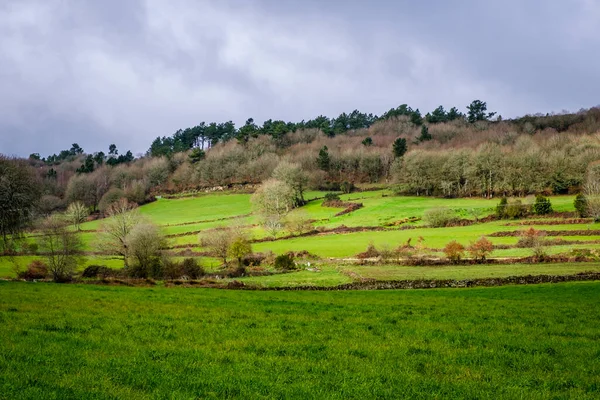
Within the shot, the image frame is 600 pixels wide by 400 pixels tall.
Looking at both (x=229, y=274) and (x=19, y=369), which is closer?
(x=19, y=369)

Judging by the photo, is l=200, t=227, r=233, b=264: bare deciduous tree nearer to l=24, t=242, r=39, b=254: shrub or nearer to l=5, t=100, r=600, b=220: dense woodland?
l=24, t=242, r=39, b=254: shrub

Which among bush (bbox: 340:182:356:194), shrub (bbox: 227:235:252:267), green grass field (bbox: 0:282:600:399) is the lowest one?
shrub (bbox: 227:235:252:267)

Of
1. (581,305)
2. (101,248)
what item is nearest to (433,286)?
(581,305)

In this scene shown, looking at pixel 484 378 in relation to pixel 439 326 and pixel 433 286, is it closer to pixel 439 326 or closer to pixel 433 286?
pixel 439 326

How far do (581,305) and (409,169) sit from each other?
344 feet

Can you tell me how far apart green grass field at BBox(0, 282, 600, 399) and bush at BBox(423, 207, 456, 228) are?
63413 millimetres

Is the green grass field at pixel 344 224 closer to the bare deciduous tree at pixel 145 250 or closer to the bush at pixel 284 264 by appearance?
the bush at pixel 284 264

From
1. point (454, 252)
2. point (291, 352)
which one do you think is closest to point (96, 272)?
point (454, 252)

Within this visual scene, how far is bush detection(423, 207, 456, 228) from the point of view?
268 feet

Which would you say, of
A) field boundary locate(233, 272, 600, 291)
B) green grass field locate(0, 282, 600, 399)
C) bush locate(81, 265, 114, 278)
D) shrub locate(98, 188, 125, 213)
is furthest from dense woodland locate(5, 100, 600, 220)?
green grass field locate(0, 282, 600, 399)

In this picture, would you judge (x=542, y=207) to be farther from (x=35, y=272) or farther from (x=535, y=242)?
(x=35, y=272)

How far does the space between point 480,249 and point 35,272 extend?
51.6 m

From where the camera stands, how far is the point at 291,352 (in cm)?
1196

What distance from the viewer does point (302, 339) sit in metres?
13.5
